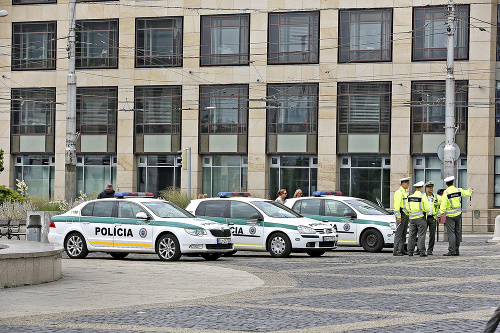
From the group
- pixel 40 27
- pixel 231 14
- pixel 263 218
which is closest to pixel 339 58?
pixel 231 14

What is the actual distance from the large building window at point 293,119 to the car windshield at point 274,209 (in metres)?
20.2

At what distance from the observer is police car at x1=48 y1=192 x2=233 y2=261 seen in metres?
21.0

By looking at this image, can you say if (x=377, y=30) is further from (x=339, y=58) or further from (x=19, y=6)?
(x=19, y=6)

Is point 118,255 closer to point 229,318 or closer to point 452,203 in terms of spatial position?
point 452,203

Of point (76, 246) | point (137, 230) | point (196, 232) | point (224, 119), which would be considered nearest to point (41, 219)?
point (76, 246)

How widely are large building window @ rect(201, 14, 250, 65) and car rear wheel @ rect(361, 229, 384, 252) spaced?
2086 cm

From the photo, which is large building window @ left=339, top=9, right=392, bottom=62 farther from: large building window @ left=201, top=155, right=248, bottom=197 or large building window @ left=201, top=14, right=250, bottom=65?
large building window @ left=201, top=155, right=248, bottom=197

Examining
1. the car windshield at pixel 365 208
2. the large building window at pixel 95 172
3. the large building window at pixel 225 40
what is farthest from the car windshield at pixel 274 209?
the large building window at pixel 95 172

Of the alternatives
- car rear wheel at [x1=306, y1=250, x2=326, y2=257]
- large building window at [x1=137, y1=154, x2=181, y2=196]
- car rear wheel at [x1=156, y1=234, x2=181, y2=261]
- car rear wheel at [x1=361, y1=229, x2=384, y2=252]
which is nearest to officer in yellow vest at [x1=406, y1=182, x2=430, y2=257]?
car rear wheel at [x1=361, y1=229, x2=384, y2=252]

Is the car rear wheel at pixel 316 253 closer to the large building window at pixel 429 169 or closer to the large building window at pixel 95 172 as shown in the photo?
the large building window at pixel 429 169

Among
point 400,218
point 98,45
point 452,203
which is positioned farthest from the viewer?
point 98,45

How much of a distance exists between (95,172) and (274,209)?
2534 centimetres

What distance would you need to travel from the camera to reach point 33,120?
48.0 metres

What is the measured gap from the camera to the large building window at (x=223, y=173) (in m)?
45.4
